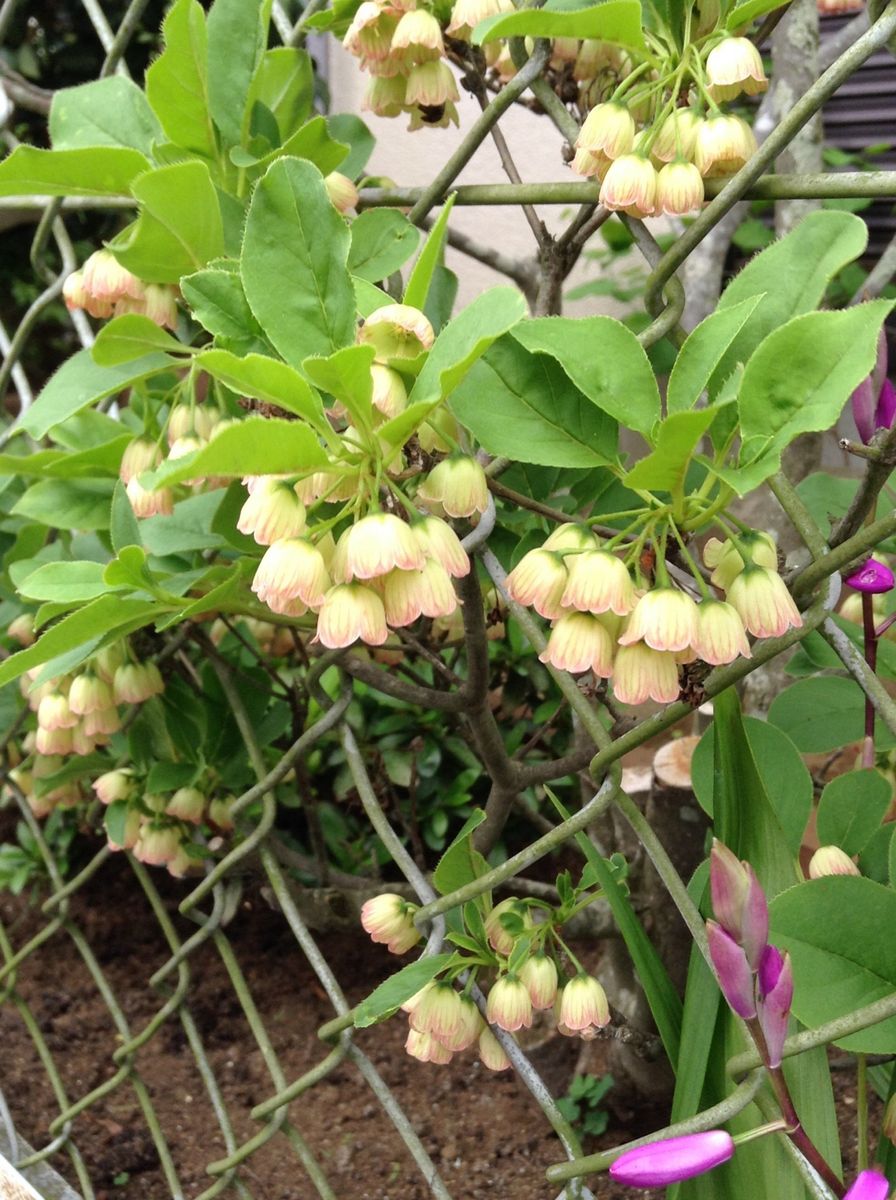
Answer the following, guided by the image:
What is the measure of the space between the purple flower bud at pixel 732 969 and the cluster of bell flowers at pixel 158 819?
2.73 ft

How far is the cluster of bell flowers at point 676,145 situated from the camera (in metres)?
0.63

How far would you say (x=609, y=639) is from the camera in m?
0.57

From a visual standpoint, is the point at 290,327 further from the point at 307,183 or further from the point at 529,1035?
the point at 529,1035

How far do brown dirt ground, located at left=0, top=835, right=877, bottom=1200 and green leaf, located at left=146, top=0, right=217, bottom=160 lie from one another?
0.97 m

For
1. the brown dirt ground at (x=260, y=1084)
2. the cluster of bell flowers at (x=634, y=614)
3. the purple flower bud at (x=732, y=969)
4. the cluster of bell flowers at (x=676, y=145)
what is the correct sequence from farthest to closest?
the brown dirt ground at (x=260, y=1084)
the cluster of bell flowers at (x=676, y=145)
the cluster of bell flowers at (x=634, y=614)
the purple flower bud at (x=732, y=969)

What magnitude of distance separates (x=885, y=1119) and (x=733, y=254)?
8.99ft

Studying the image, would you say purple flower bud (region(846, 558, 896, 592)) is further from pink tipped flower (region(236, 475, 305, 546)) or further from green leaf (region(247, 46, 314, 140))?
green leaf (region(247, 46, 314, 140))

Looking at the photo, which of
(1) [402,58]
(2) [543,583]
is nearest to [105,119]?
(1) [402,58]

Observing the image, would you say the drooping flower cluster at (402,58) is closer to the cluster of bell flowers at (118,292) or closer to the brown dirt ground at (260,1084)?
the cluster of bell flowers at (118,292)

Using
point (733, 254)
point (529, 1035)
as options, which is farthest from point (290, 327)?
point (733, 254)

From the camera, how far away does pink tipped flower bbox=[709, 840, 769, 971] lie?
0.43 meters

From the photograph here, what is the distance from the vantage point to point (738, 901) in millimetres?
435

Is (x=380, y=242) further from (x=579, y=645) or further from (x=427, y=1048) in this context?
(x=427, y=1048)

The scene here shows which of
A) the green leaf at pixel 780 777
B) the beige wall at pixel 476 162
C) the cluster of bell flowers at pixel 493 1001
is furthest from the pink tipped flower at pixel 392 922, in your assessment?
the beige wall at pixel 476 162
